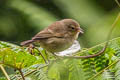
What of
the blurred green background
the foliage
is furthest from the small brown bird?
the blurred green background

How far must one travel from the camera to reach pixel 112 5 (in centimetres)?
531

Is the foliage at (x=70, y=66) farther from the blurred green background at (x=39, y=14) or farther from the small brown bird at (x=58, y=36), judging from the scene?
the blurred green background at (x=39, y=14)

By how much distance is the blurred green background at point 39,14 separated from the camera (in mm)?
4754

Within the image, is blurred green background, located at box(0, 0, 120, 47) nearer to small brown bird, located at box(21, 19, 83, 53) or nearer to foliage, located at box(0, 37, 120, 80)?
small brown bird, located at box(21, 19, 83, 53)

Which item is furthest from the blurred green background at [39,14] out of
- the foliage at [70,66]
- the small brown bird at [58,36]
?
the foliage at [70,66]

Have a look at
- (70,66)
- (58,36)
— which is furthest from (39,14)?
(70,66)

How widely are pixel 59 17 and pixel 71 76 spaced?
3.77 m

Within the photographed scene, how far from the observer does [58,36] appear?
2520 millimetres

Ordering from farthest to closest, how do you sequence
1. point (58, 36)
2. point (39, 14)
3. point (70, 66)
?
point (39, 14) < point (58, 36) < point (70, 66)

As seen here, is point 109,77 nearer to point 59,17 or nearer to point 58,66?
point 58,66

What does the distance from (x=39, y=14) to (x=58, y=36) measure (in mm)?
2652

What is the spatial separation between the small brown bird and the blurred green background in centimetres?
194

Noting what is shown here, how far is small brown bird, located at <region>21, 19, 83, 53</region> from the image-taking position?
2314mm

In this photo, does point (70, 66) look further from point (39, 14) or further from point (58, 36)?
point (39, 14)
